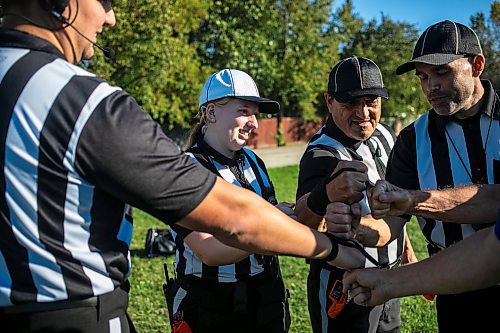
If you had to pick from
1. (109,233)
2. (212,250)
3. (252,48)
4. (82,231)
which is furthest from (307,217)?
(252,48)

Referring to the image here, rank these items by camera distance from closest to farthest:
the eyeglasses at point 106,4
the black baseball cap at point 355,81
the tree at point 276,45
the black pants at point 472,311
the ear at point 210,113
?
1. the eyeglasses at point 106,4
2. the black pants at point 472,311
3. the ear at point 210,113
4. the black baseball cap at point 355,81
5. the tree at point 276,45

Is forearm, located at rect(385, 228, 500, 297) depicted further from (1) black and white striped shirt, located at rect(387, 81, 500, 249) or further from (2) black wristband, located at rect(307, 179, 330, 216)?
(1) black and white striped shirt, located at rect(387, 81, 500, 249)

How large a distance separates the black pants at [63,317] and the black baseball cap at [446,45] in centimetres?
218

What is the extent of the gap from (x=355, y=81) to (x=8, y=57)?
2389mm

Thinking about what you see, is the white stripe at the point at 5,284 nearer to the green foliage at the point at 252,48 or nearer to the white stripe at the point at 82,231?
the white stripe at the point at 82,231

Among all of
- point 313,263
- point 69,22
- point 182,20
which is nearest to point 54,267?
point 69,22

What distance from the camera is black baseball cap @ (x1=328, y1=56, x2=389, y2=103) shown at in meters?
3.61

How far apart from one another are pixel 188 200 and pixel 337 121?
2151 mm

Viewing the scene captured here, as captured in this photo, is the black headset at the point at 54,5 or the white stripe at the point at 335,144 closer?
the black headset at the point at 54,5

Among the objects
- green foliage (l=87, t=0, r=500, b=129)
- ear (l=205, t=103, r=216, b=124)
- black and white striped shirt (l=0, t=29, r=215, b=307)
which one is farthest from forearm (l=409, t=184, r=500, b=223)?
green foliage (l=87, t=0, r=500, b=129)

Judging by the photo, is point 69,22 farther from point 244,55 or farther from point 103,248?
point 244,55

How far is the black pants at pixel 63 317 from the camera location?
1.79 m

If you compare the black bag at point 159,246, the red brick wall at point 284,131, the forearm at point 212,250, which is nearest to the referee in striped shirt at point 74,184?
the forearm at point 212,250

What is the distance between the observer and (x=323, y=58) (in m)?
36.6
